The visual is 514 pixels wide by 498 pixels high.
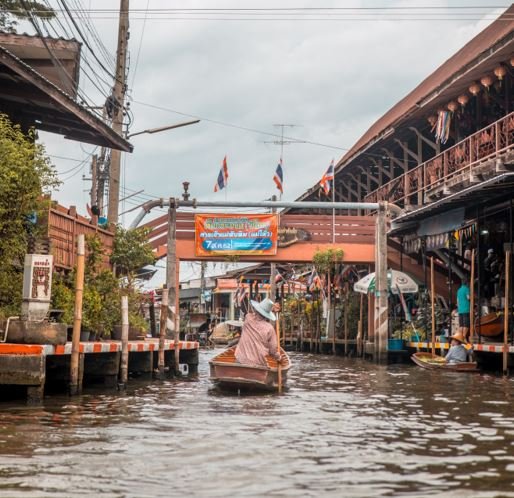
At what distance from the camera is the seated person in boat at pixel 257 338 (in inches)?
569

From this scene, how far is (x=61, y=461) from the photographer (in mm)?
7121

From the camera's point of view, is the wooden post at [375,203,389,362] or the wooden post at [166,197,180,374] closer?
the wooden post at [375,203,389,362]

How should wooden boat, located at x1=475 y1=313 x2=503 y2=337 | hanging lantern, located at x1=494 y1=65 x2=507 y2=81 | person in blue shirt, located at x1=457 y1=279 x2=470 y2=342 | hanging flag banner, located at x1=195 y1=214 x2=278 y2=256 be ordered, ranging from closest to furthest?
hanging lantern, located at x1=494 y1=65 x2=507 y2=81 → wooden boat, located at x1=475 y1=313 x2=503 y2=337 → person in blue shirt, located at x1=457 y1=279 x2=470 y2=342 → hanging flag banner, located at x1=195 y1=214 x2=278 y2=256

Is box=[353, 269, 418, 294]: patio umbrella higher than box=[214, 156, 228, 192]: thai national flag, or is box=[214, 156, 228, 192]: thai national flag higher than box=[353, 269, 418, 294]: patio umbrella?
box=[214, 156, 228, 192]: thai national flag

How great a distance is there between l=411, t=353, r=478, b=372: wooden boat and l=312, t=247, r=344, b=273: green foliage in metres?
5.18

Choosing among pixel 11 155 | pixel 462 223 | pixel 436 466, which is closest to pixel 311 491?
pixel 436 466

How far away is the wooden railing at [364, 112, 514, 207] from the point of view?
17.9 metres

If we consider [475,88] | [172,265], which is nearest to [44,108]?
[172,265]

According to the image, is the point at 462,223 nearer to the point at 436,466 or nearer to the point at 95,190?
the point at 436,466

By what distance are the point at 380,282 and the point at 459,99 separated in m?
5.81

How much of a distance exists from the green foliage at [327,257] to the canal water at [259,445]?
38.8ft

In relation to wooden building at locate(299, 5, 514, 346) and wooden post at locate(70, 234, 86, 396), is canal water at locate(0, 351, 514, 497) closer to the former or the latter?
wooden post at locate(70, 234, 86, 396)

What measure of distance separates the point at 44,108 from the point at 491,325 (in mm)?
10558

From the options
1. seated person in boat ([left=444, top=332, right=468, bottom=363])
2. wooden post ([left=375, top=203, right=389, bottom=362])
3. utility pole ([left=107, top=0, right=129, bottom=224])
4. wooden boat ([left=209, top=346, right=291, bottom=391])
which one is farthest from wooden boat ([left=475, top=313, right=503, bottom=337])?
utility pole ([left=107, top=0, right=129, bottom=224])
